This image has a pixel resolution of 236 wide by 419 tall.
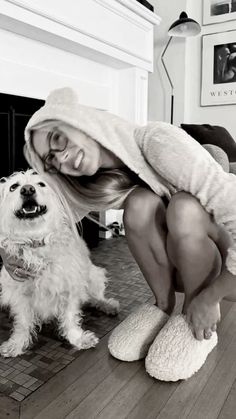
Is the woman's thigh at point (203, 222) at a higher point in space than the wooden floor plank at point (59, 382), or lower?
higher

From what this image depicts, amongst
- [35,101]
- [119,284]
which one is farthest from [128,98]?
[119,284]

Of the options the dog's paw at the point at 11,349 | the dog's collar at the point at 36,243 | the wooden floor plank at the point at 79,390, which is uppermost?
the dog's collar at the point at 36,243

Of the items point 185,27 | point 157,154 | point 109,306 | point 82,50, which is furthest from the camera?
point 185,27

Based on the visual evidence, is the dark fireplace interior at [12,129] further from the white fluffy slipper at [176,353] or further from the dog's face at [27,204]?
the white fluffy slipper at [176,353]

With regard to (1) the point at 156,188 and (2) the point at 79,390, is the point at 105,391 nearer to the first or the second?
(2) the point at 79,390

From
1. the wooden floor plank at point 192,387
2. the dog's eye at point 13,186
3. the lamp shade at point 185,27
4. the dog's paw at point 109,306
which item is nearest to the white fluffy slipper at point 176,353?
the wooden floor plank at point 192,387

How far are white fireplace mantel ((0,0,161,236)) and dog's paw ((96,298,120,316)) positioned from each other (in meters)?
1.08

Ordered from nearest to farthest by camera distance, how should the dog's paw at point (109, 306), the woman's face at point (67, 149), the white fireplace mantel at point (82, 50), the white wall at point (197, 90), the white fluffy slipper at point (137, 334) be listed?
the woman's face at point (67, 149) → the white fluffy slipper at point (137, 334) → the dog's paw at point (109, 306) → the white fireplace mantel at point (82, 50) → the white wall at point (197, 90)

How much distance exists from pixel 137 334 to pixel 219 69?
2.72m

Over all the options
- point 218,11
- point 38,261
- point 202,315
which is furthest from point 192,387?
point 218,11

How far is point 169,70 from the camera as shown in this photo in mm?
3311

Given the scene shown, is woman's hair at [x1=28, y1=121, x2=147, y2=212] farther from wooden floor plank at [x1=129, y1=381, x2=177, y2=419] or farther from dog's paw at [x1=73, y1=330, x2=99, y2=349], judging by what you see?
wooden floor plank at [x1=129, y1=381, x2=177, y2=419]

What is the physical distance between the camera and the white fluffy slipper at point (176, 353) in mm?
943

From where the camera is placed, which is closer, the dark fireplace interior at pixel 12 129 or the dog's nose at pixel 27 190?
the dog's nose at pixel 27 190
